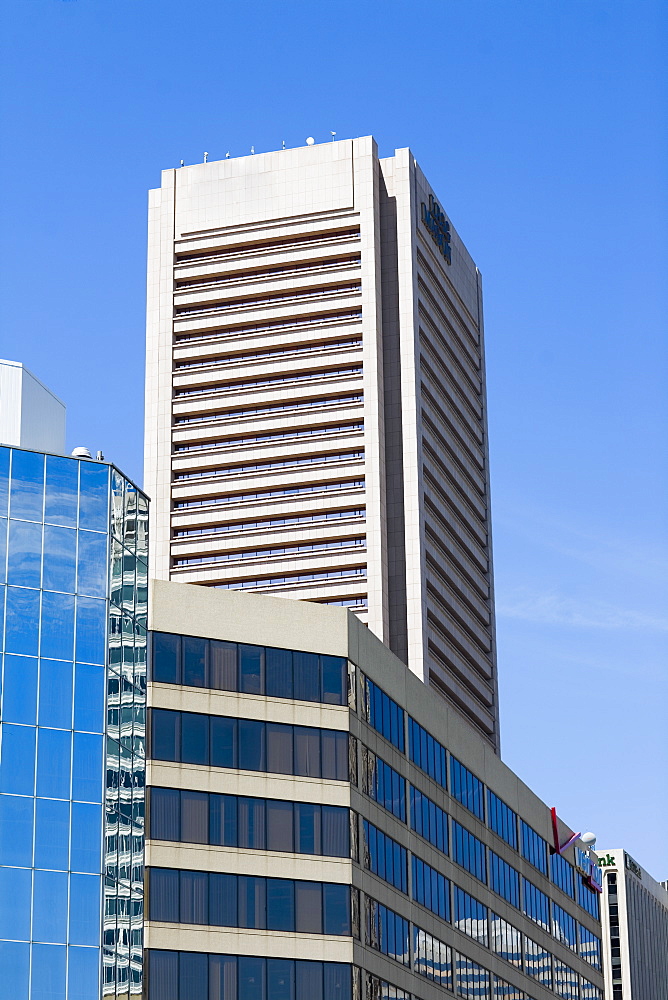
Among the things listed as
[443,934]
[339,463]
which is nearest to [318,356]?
[339,463]

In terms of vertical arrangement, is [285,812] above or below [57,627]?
below

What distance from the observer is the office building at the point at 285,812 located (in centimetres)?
7600

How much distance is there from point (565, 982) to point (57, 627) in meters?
63.9

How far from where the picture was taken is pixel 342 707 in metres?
82.6

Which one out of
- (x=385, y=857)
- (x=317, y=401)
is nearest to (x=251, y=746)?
(x=385, y=857)

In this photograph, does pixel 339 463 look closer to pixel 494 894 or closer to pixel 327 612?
pixel 494 894

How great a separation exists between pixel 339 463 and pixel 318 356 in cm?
1078

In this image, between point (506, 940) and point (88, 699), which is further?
point (506, 940)

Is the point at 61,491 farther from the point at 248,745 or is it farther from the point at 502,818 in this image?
the point at 502,818

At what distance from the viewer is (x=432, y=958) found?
90.9m

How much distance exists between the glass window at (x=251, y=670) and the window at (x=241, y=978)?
40.7 ft

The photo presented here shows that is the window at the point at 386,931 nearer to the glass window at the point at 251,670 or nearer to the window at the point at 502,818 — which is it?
the glass window at the point at 251,670

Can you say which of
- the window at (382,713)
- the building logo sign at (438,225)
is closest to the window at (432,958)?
the window at (382,713)

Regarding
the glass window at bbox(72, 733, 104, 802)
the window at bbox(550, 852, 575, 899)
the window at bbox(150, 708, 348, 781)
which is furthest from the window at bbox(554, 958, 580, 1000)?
the glass window at bbox(72, 733, 104, 802)
